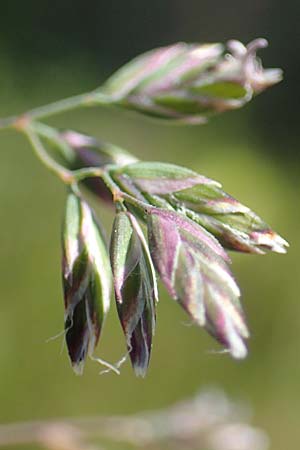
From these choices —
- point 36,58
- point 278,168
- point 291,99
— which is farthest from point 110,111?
point 291,99

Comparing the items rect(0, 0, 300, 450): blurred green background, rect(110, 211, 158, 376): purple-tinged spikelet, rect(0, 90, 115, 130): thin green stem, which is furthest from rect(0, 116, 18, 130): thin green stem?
rect(0, 0, 300, 450): blurred green background

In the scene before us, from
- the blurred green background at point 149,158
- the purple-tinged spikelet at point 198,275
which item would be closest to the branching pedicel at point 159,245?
the purple-tinged spikelet at point 198,275

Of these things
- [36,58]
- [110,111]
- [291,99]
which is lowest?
[291,99]

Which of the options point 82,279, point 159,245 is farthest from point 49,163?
point 159,245

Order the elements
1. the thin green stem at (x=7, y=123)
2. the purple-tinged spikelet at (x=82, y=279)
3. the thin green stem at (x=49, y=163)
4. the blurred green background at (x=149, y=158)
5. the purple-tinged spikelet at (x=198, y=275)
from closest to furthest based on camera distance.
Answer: the purple-tinged spikelet at (x=198, y=275), the purple-tinged spikelet at (x=82, y=279), the thin green stem at (x=49, y=163), the thin green stem at (x=7, y=123), the blurred green background at (x=149, y=158)

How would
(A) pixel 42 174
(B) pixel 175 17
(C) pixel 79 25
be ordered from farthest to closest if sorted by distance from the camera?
(B) pixel 175 17 → (C) pixel 79 25 → (A) pixel 42 174

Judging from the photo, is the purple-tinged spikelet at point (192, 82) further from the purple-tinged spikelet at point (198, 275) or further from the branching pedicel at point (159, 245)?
the purple-tinged spikelet at point (198, 275)

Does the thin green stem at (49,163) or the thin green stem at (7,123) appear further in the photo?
the thin green stem at (7,123)

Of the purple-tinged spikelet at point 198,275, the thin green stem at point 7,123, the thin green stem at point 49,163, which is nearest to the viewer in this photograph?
the purple-tinged spikelet at point 198,275

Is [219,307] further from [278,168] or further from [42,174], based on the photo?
[278,168]
